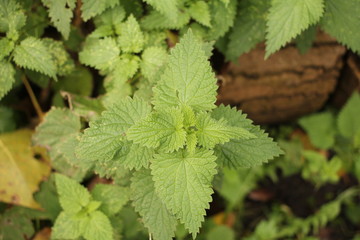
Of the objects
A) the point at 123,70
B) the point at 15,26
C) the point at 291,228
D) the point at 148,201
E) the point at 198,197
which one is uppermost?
the point at 15,26

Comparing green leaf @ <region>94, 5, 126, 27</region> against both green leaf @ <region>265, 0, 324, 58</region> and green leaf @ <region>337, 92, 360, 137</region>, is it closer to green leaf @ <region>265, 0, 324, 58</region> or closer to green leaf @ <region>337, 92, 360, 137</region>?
green leaf @ <region>265, 0, 324, 58</region>

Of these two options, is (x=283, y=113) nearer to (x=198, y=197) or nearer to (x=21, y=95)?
(x=198, y=197)

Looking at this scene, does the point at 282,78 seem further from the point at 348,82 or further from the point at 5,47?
the point at 5,47

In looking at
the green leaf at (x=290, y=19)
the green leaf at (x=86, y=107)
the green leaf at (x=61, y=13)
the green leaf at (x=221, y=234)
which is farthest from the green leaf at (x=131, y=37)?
the green leaf at (x=221, y=234)

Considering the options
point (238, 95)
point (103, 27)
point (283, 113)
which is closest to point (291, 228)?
point (283, 113)

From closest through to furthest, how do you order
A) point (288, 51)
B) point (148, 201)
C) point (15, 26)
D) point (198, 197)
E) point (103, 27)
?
point (198, 197) < point (148, 201) < point (15, 26) < point (103, 27) < point (288, 51)

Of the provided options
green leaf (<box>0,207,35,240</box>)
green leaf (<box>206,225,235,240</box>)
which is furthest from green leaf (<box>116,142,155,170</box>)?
green leaf (<box>206,225,235,240</box>)

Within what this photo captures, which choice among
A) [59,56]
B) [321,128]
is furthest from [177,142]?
[321,128]

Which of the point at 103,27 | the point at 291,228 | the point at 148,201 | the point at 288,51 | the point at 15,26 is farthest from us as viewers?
the point at 291,228
